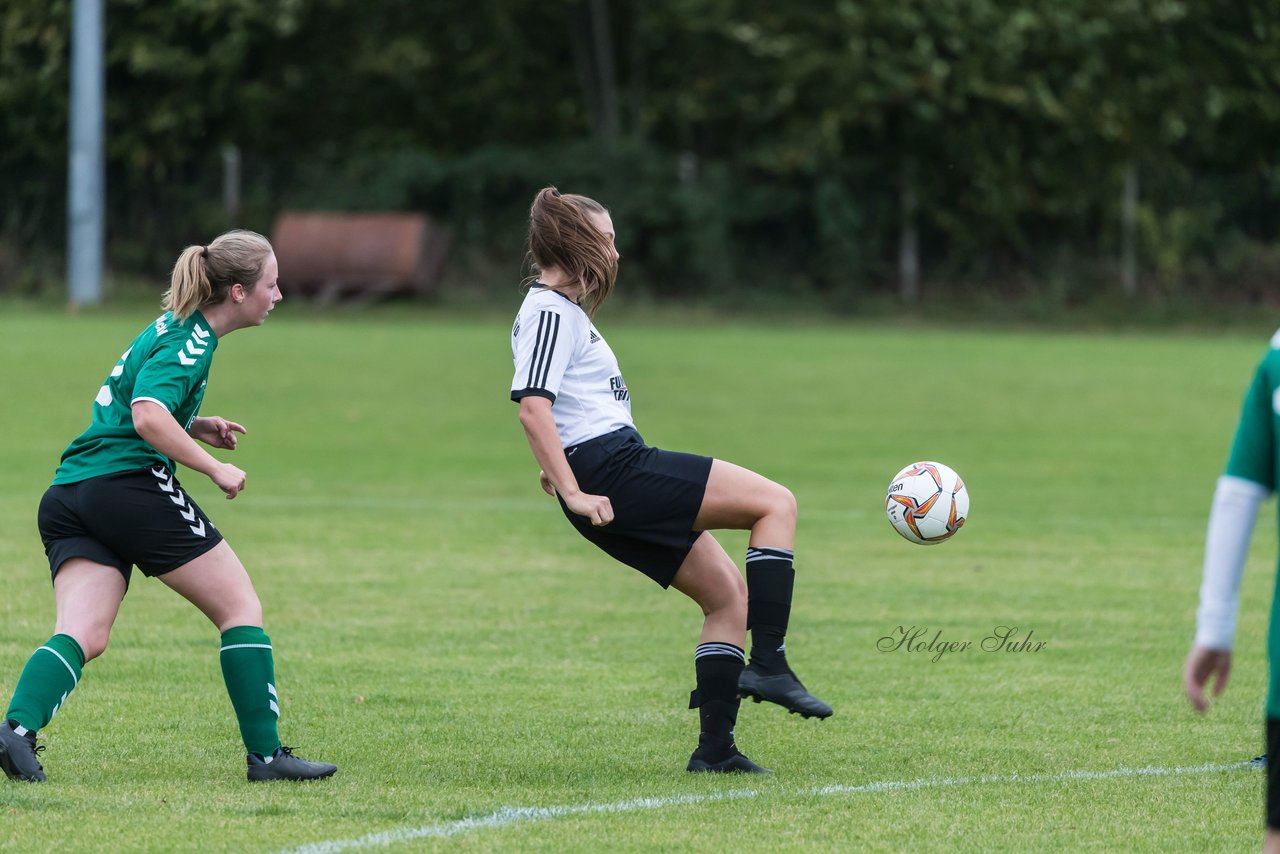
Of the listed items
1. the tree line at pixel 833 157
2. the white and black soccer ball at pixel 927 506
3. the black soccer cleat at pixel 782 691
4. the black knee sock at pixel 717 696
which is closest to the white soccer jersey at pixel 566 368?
the black knee sock at pixel 717 696

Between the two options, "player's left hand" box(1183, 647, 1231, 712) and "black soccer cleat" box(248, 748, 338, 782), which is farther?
"black soccer cleat" box(248, 748, 338, 782)

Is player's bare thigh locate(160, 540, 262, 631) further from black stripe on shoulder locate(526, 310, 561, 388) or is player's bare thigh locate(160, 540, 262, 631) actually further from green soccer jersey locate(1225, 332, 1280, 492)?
green soccer jersey locate(1225, 332, 1280, 492)

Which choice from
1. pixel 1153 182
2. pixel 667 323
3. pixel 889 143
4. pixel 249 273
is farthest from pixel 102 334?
pixel 249 273

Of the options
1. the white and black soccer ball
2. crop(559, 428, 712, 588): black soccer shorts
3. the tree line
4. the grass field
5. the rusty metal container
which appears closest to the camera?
the grass field

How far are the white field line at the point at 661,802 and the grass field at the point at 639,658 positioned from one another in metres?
0.02

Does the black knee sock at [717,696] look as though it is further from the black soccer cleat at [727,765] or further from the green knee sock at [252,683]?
the green knee sock at [252,683]

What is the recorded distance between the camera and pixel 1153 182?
31453 millimetres

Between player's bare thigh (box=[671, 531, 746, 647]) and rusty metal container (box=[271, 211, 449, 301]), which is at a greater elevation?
player's bare thigh (box=[671, 531, 746, 647])

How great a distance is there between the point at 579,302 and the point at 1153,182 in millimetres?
27734

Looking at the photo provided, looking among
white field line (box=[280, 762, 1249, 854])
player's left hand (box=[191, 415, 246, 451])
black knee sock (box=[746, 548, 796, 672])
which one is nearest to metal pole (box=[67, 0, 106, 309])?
player's left hand (box=[191, 415, 246, 451])

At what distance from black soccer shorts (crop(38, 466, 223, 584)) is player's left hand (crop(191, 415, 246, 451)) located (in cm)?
41

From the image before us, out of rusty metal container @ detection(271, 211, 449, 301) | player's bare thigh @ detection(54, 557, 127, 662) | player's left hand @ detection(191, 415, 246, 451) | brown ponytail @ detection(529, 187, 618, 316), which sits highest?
brown ponytail @ detection(529, 187, 618, 316)

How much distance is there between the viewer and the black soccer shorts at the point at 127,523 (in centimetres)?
521

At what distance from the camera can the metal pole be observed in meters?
27.8
